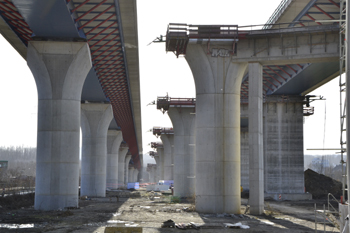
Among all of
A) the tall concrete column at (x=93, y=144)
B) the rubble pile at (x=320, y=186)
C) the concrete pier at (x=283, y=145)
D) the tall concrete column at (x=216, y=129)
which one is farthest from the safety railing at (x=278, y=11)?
the rubble pile at (x=320, y=186)

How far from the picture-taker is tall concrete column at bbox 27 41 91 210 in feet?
98.9

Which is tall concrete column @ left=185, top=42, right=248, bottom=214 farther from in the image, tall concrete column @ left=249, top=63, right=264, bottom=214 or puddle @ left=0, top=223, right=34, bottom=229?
puddle @ left=0, top=223, right=34, bottom=229

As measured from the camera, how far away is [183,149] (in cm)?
5688

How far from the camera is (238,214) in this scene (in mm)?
29281

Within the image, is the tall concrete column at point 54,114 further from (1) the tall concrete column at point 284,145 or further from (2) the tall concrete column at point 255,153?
(1) the tall concrete column at point 284,145

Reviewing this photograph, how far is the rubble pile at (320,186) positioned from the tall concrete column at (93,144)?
985 inches

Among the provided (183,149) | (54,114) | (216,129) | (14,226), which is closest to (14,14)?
(54,114)

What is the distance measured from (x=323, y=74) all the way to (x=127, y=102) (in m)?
24.2

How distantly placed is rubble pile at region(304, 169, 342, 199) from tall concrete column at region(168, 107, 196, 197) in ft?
48.8

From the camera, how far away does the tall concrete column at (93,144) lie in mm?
54531

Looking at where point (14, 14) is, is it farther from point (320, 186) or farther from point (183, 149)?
point (320, 186)

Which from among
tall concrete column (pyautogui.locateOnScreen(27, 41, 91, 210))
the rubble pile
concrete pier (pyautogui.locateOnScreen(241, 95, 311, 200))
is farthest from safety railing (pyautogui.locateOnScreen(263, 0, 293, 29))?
the rubble pile

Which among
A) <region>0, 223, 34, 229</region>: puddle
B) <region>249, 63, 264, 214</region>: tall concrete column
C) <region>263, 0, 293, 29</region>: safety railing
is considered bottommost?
<region>0, 223, 34, 229</region>: puddle

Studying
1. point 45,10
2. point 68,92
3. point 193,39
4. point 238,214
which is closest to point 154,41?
point 193,39
